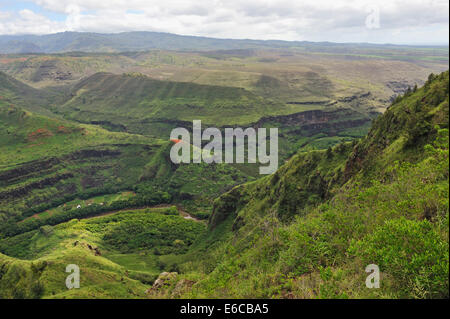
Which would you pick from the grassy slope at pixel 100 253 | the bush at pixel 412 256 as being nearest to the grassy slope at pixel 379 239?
the bush at pixel 412 256

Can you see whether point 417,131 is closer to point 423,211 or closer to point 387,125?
Result: point 387,125

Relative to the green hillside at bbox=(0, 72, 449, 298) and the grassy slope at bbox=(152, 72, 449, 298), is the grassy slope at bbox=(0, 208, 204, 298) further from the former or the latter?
the grassy slope at bbox=(152, 72, 449, 298)

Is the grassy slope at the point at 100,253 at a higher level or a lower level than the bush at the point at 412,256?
lower

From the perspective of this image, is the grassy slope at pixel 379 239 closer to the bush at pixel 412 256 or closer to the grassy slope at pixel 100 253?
the bush at pixel 412 256

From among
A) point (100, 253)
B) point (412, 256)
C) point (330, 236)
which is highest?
point (412, 256)

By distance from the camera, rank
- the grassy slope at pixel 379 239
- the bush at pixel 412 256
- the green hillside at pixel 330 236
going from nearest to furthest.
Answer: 1. the bush at pixel 412 256
2. the grassy slope at pixel 379 239
3. the green hillside at pixel 330 236

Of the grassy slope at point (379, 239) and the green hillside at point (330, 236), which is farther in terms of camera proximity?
the green hillside at point (330, 236)

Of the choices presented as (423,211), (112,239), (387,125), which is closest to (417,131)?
(387,125)

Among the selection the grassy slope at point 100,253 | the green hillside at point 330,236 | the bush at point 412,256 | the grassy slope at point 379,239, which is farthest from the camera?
the grassy slope at point 100,253

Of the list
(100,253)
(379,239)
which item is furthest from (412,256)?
(100,253)

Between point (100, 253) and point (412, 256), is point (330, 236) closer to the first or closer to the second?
point (412, 256)

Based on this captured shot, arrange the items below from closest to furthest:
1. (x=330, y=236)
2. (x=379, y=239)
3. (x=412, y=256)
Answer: (x=412, y=256) < (x=379, y=239) < (x=330, y=236)
